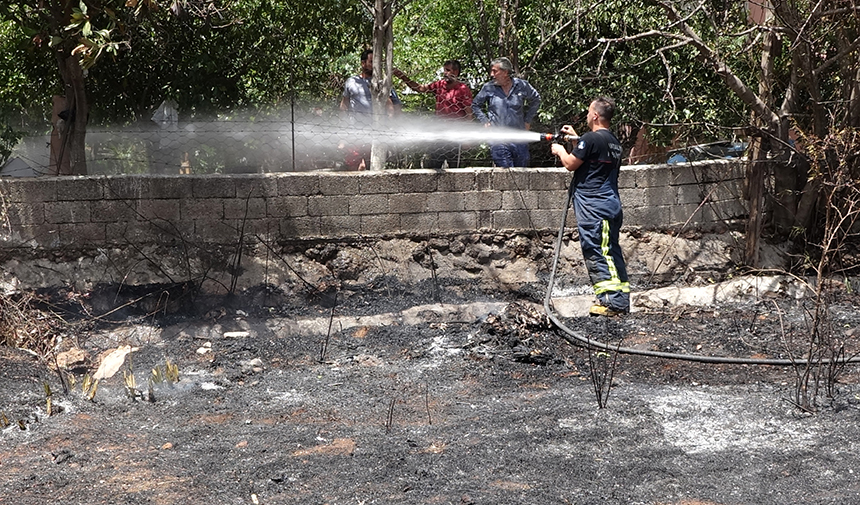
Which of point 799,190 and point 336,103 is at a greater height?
point 336,103

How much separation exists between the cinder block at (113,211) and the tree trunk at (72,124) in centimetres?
57

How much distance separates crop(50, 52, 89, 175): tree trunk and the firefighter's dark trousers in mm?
4545

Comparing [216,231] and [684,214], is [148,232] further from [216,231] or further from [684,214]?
[684,214]

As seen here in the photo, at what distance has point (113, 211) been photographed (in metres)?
7.72

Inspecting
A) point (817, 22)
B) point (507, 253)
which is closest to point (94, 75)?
point (507, 253)

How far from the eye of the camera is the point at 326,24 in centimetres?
987

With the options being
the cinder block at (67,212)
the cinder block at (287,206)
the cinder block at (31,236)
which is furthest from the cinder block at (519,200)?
the cinder block at (31,236)

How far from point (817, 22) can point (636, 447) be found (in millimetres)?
5530

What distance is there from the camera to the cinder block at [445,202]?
28.1 feet

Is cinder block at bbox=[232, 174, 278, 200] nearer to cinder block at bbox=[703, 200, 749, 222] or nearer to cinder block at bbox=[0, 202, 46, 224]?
cinder block at bbox=[0, 202, 46, 224]

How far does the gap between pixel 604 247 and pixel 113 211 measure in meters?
4.28

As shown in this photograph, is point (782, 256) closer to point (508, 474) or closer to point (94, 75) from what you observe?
point (508, 474)

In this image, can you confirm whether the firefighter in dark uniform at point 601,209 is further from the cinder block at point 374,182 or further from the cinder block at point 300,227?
the cinder block at point 300,227

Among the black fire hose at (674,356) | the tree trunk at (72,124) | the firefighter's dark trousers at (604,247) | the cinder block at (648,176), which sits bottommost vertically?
the black fire hose at (674,356)
